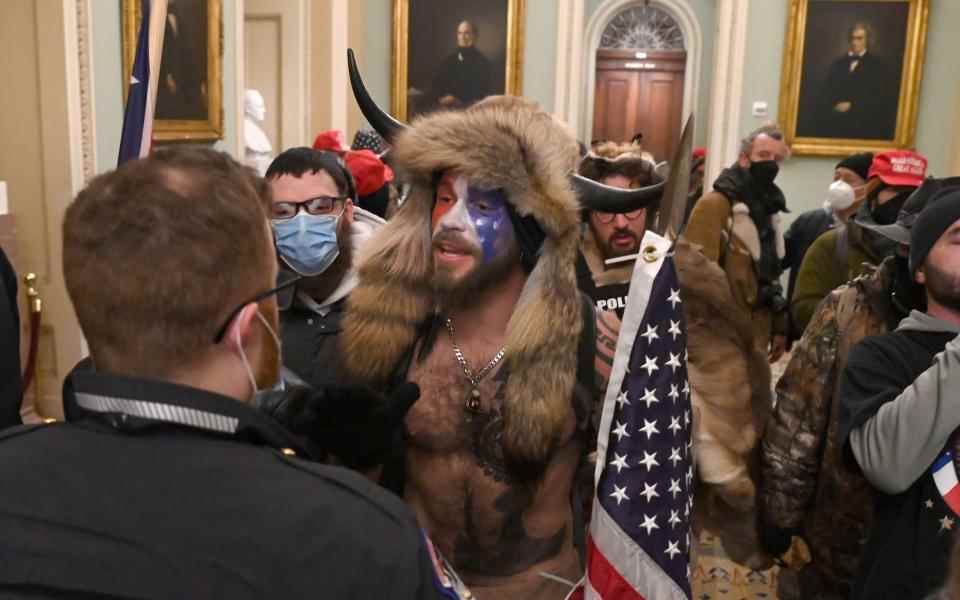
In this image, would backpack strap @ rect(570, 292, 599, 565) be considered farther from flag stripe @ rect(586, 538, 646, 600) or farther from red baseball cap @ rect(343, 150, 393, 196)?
red baseball cap @ rect(343, 150, 393, 196)

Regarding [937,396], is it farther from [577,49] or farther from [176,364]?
[577,49]

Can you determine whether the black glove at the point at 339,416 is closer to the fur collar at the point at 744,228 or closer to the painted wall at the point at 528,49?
the fur collar at the point at 744,228

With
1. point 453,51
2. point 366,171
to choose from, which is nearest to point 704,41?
point 453,51

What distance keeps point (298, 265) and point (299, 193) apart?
9.4 inches

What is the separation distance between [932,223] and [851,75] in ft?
28.8

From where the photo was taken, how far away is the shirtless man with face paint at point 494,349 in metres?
2.13

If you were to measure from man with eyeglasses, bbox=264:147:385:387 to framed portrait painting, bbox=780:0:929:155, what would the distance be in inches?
336

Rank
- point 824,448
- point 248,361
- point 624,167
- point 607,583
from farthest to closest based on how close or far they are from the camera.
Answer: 1. point 624,167
2. point 824,448
3. point 607,583
4. point 248,361

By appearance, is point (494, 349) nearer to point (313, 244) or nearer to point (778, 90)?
point (313, 244)

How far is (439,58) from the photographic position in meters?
11.1

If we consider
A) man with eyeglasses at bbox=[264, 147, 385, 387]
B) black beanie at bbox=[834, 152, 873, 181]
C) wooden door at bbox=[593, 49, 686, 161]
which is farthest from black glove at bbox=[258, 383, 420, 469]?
wooden door at bbox=[593, 49, 686, 161]

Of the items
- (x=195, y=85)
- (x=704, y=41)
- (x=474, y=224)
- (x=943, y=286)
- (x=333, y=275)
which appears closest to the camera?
(x=474, y=224)

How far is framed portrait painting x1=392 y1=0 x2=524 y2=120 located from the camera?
10.9 metres

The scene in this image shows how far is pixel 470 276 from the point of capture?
2191 mm
